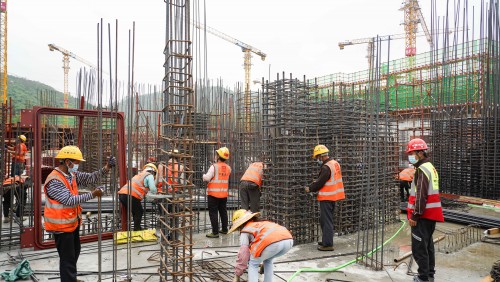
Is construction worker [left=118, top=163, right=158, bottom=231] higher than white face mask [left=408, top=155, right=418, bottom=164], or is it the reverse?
white face mask [left=408, top=155, right=418, bottom=164]

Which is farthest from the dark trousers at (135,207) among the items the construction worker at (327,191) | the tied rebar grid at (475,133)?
the tied rebar grid at (475,133)

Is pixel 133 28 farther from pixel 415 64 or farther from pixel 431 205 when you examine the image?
pixel 415 64

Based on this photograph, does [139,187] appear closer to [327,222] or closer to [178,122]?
[178,122]

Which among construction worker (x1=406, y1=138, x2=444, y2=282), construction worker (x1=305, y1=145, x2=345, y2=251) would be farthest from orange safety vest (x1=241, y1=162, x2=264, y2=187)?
construction worker (x1=406, y1=138, x2=444, y2=282)

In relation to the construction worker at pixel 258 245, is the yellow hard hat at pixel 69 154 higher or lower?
higher

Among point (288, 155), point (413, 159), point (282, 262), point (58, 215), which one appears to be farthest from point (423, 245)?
point (58, 215)

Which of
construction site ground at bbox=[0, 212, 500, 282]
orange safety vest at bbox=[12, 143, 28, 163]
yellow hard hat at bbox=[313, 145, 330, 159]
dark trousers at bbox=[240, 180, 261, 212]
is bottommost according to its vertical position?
construction site ground at bbox=[0, 212, 500, 282]

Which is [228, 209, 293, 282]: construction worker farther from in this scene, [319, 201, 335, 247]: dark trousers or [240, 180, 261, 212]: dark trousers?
[240, 180, 261, 212]: dark trousers

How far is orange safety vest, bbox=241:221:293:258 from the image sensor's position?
3625mm

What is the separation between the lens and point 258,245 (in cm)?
364

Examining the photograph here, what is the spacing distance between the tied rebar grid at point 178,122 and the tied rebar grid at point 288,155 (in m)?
2.74

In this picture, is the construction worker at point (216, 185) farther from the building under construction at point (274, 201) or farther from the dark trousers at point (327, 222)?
the dark trousers at point (327, 222)

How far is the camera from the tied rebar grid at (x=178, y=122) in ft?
11.9

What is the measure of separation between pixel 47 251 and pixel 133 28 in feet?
14.3
